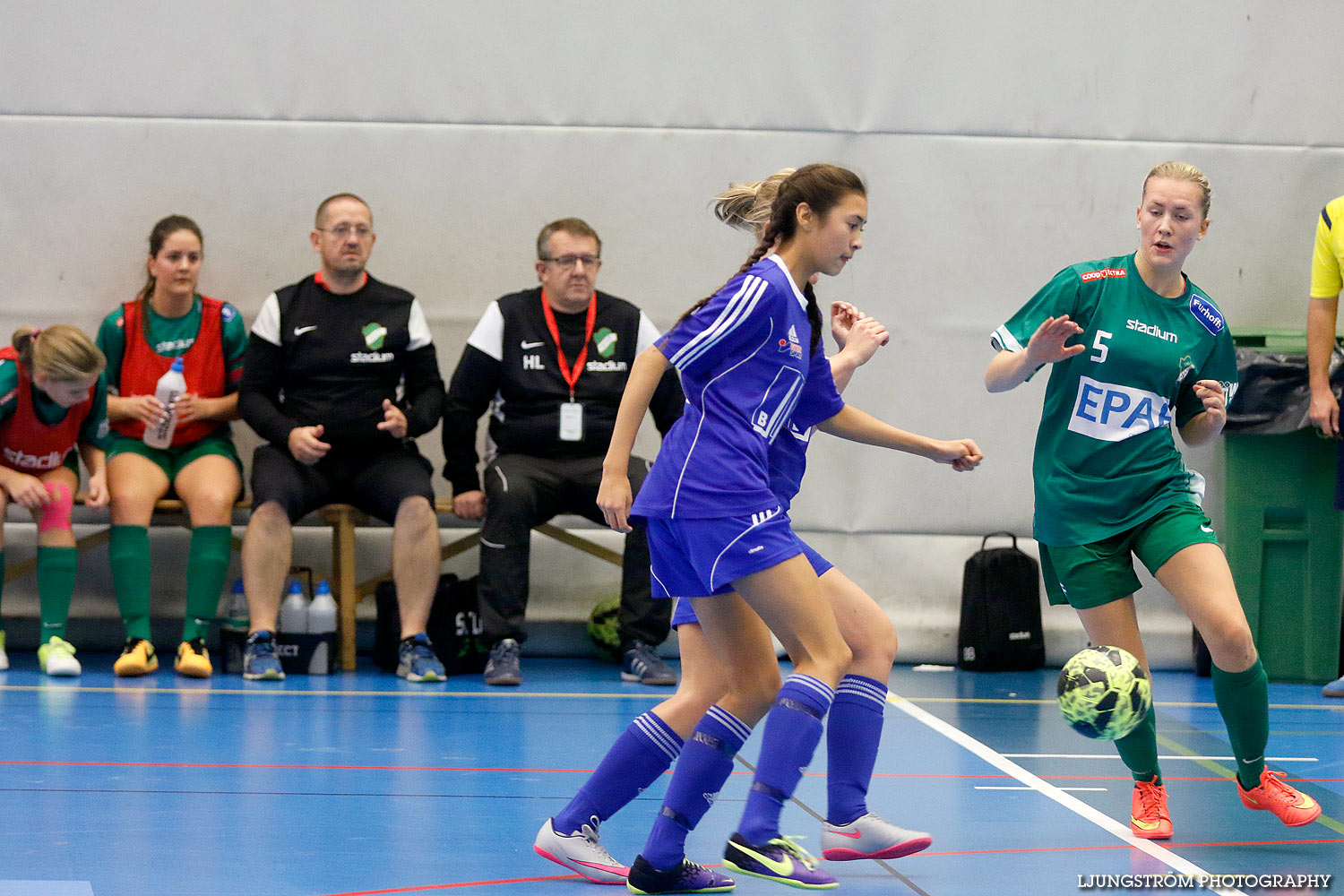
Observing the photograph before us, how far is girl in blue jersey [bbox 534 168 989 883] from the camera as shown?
3.48m

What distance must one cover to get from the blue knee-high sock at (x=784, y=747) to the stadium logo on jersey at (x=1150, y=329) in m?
1.56

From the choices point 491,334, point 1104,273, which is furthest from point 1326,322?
point 491,334

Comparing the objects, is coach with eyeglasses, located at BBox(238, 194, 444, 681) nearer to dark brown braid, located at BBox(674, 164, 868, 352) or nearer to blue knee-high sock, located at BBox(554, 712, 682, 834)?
blue knee-high sock, located at BBox(554, 712, 682, 834)

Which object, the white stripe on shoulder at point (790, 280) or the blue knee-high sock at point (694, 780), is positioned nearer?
the blue knee-high sock at point (694, 780)

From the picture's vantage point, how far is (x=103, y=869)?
3512 millimetres

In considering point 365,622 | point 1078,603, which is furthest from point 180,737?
point 1078,603

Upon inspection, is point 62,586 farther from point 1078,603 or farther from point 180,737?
point 1078,603

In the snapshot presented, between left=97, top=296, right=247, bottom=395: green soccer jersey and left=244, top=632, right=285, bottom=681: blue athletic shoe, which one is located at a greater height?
left=97, top=296, right=247, bottom=395: green soccer jersey

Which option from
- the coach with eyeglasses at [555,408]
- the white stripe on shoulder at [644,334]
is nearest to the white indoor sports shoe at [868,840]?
the coach with eyeglasses at [555,408]

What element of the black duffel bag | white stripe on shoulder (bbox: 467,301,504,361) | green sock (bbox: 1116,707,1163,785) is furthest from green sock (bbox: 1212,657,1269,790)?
white stripe on shoulder (bbox: 467,301,504,361)

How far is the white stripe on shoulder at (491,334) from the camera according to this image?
21.9ft

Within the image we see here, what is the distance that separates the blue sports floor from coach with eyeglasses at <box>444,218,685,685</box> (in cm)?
43

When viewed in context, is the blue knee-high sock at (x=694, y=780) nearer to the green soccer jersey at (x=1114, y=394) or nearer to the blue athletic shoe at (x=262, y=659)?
the green soccer jersey at (x=1114, y=394)

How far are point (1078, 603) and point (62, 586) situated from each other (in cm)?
441
